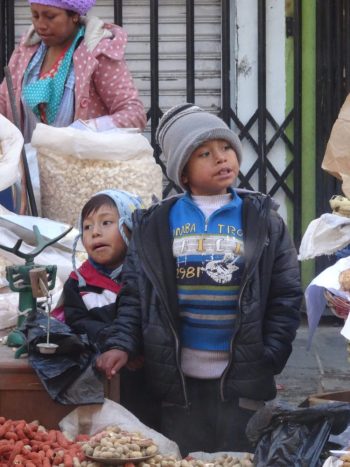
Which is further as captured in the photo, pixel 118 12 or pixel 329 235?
pixel 118 12

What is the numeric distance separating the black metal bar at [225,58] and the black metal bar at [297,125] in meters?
0.40

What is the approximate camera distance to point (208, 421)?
4.43 meters

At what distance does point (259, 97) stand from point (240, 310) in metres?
3.18

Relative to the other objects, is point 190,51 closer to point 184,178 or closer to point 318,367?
point 318,367

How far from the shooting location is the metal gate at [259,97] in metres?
7.20

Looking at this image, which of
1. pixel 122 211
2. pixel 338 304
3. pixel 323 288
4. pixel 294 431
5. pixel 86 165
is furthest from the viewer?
pixel 86 165

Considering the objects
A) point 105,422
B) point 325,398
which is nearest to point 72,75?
point 105,422

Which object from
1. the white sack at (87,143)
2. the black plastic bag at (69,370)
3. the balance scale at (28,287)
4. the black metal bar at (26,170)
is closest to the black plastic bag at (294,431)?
the black plastic bag at (69,370)

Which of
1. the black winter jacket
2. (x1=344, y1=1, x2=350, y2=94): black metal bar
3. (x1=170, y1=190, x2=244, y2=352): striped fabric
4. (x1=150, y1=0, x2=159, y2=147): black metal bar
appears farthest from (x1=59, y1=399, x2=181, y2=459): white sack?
(x1=344, y1=1, x2=350, y2=94): black metal bar

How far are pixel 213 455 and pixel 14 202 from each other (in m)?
2.06

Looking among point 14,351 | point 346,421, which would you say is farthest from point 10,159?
point 346,421

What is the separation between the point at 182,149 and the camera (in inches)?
172

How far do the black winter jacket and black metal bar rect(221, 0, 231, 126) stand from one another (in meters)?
2.86

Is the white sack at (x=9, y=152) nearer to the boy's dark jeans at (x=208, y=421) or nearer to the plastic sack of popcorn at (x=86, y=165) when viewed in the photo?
the plastic sack of popcorn at (x=86, y=165)
